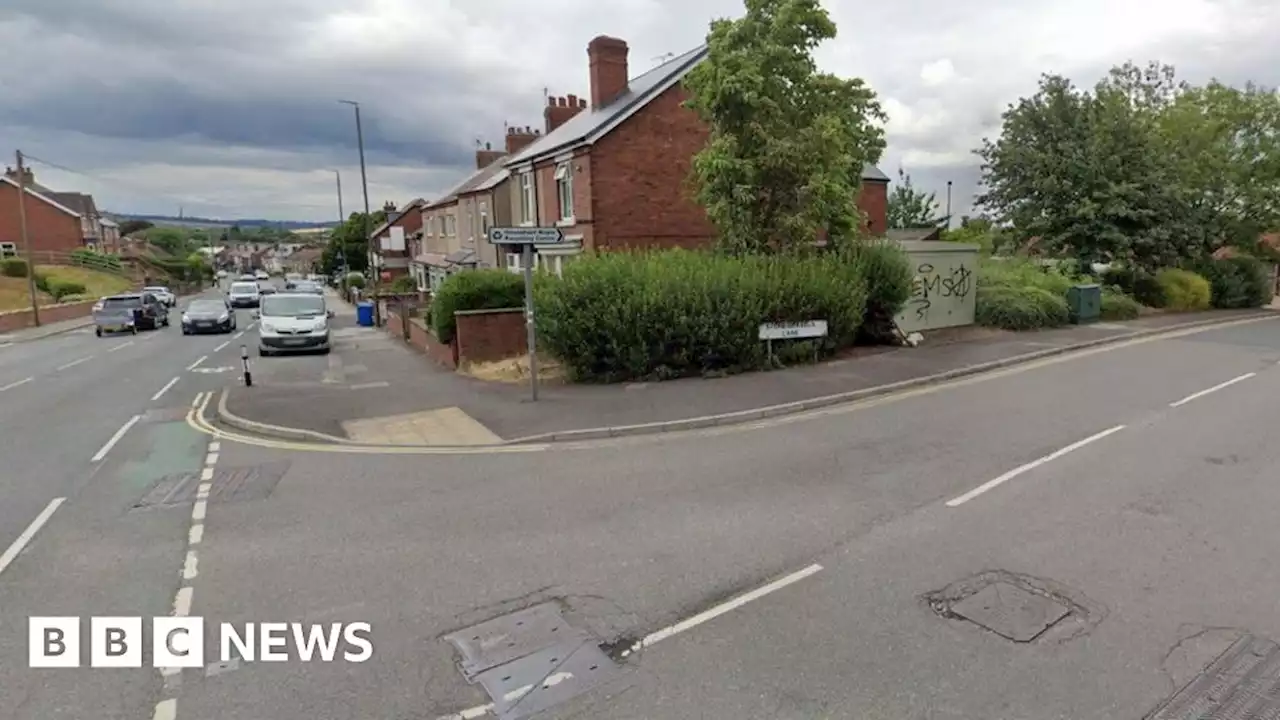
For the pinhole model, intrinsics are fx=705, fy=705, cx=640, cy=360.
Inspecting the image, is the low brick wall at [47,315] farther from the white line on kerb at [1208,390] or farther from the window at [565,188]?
the white line on kerb at [1208,390]

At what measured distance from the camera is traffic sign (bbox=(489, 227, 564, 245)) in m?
11.1

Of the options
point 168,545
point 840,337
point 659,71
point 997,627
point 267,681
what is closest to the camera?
point 267,681

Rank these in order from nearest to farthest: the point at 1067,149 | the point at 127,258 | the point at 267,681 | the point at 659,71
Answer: the point at 267,681 → the point at 1067,149 → the point at 659,71 → the point at 127,258

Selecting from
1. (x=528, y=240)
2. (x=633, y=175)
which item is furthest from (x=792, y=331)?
(x=633, y=175)

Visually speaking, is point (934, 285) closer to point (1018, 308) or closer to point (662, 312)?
point (1018, 308)

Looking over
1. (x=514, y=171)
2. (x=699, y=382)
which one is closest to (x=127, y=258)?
(x=514, y=171)

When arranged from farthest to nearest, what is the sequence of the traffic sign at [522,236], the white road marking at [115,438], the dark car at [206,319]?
1. the dark car at [206,319]
2. the traffic sign at [522,236]
3. the white road marking at [115,438]

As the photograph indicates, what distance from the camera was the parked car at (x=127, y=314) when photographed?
30.6 m

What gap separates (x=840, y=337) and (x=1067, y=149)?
1433cm

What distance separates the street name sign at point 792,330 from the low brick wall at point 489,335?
5.65m

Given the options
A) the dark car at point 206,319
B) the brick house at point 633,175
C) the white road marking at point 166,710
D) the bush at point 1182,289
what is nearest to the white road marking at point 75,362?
the dark car at point 206,319

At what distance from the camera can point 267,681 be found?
155 inches

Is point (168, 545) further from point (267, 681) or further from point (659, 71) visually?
point (659, 71)

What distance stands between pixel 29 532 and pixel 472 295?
11.0 m
